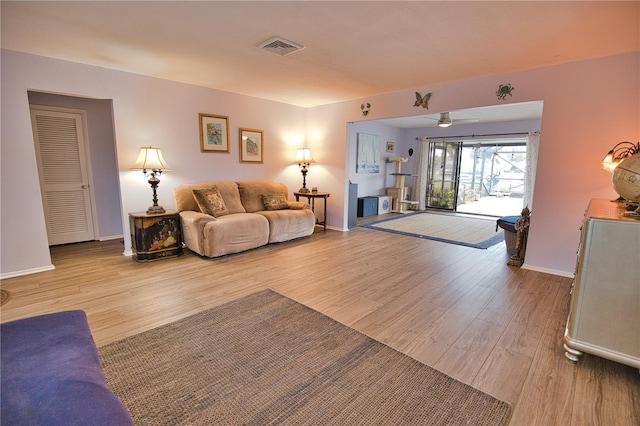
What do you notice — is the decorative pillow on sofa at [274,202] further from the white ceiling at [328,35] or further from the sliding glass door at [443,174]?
the sliding glass door at [443,174]

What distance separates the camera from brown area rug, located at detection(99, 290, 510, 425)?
4.89 feet

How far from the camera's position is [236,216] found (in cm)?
423

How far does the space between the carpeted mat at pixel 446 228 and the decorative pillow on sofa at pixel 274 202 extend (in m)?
1.97

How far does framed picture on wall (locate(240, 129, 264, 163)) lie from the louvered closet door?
2.36m

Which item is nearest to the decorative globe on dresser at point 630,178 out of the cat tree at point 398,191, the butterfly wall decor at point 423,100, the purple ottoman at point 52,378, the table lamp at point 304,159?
the butterfly wall decor at point 423,100

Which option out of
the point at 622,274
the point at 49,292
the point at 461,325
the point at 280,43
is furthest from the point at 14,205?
the point at 622,274

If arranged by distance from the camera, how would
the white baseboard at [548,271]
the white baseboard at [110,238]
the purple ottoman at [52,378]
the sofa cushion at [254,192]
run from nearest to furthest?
the purple ottoman at [52,378], the white baseboard at [548,271], the white baseboard at [110,238], the sofa cushion at [254,192]

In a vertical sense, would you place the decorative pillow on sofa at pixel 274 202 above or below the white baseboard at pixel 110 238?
above

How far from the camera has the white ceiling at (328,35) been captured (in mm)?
2178

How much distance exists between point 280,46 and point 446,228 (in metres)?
4.81

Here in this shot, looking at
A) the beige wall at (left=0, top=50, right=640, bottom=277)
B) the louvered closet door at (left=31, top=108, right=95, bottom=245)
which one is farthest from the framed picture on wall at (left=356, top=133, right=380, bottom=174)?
the louvered closet door at (left=31, top=108, right=95, bottom=245)

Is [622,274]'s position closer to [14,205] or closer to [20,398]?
[20,398]

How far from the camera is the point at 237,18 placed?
2.35 meters

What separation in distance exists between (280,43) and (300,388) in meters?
2.86
